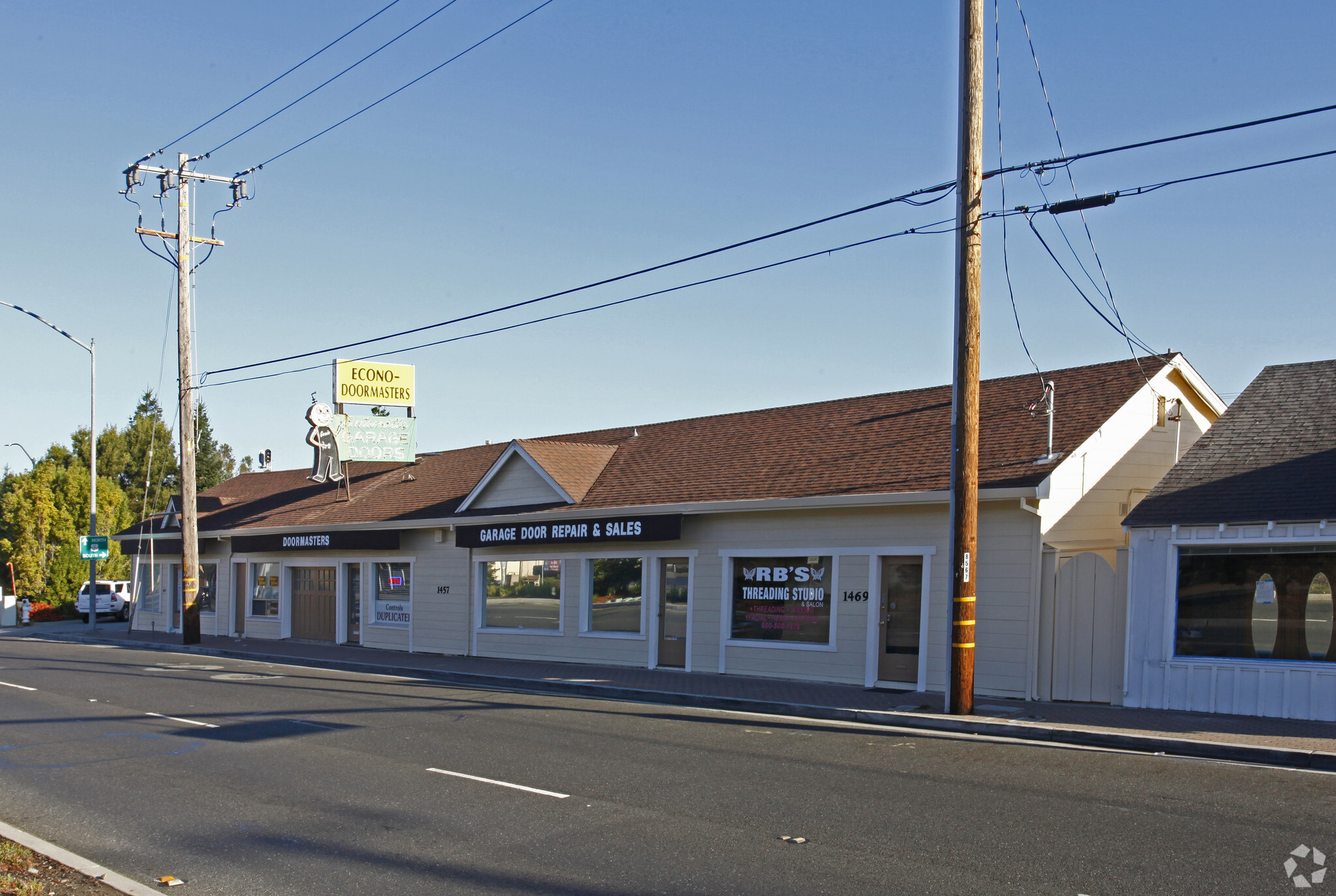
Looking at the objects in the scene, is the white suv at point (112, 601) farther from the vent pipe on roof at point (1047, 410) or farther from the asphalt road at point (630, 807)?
the vent pipe on roof at point (1047, 410)

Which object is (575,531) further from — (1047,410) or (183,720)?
(1047,410)

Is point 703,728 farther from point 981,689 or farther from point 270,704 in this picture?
point 270,704

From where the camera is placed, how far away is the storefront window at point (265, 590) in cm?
3175

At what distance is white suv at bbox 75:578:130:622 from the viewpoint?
43.9 metres

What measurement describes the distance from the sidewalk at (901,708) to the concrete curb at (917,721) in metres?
0.01

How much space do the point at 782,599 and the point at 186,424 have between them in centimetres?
1792

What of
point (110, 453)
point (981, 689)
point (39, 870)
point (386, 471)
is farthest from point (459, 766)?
point (110, 453)

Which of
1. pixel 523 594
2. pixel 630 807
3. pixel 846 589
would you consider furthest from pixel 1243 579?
pixel 523 594

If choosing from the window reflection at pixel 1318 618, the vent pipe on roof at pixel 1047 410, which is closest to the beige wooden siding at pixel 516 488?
the vent pipe on roof at pixel 1047 410

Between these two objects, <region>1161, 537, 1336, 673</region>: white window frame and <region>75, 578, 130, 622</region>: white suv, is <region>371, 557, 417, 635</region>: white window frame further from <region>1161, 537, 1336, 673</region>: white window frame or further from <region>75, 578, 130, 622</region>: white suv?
<region>75, 578, 130, 622</region>: white suv

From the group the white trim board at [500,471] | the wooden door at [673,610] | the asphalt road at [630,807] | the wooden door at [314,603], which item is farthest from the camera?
the wooden door at [314,603]

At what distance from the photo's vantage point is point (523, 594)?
23938mm

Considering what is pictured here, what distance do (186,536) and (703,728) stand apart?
65.5 ft

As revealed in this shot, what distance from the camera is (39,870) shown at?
→ 696cm
